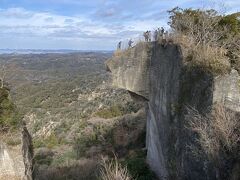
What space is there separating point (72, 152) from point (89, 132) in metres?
5.92

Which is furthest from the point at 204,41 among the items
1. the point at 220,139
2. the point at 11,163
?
the point at 11,163

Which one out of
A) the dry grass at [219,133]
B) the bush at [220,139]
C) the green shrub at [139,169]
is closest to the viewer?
the bush at [220,139]

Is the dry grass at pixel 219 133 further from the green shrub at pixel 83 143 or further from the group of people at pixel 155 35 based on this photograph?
the green shrub at pixel 83 143

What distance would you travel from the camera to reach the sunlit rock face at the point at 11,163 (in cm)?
1805

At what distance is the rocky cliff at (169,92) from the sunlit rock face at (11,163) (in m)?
6.40

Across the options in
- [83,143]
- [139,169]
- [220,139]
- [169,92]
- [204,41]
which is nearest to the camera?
[220,139]

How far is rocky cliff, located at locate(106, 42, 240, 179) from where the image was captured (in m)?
13.0

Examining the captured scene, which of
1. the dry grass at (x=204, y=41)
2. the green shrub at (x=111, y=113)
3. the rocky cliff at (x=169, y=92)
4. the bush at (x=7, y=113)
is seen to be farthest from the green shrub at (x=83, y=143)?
the dry grass at (x=204, y=41)

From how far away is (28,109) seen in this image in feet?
206

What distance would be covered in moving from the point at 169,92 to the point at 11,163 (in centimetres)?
774

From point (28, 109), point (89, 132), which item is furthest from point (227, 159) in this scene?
point (28, 109)

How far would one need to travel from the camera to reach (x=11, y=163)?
1855 centimetres

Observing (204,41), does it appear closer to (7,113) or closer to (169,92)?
(169,92)

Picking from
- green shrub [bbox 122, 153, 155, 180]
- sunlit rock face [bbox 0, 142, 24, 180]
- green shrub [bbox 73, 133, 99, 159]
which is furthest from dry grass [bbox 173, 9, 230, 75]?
green shrub [bbox 73, 133, 99, 159]
